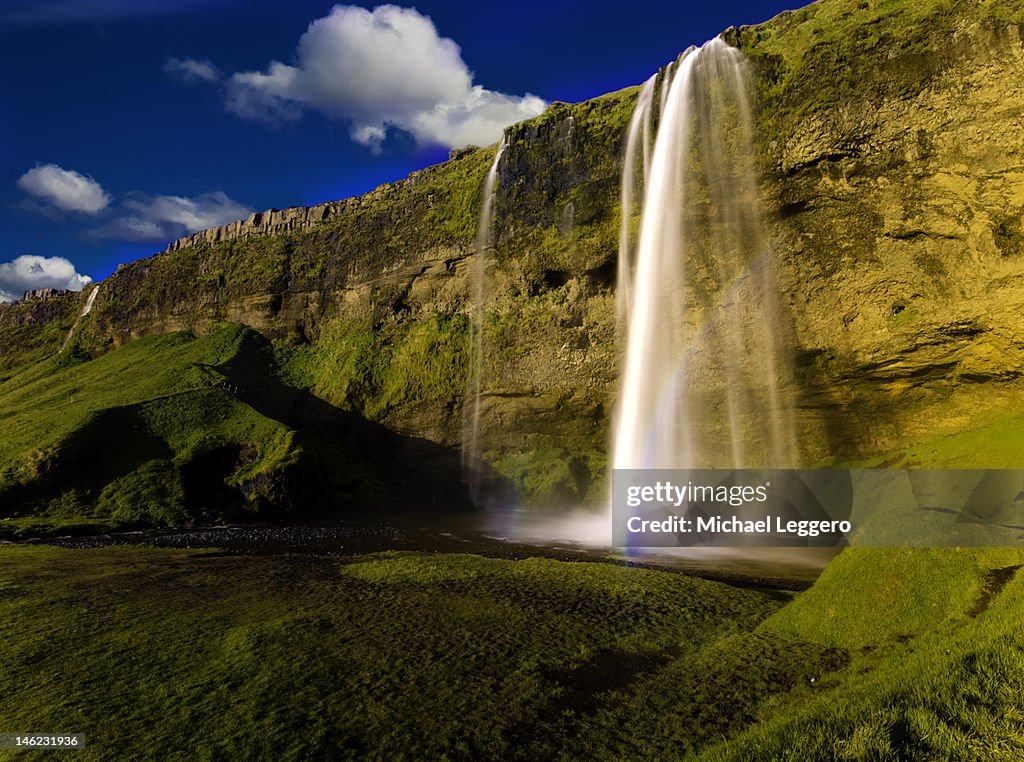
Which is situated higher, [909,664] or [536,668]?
[909,664]

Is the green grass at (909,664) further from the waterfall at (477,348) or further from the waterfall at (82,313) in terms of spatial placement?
the waterfall at (82,313)

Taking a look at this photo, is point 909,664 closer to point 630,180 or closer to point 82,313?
point 630,180

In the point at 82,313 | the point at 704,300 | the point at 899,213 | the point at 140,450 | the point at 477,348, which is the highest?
the point at 82,313

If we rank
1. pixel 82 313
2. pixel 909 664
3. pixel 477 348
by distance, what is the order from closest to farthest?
pixel 909 664 → pixel 477 348 → pixel 82 313

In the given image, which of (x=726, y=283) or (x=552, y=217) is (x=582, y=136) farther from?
Result: (x=726, y=283)

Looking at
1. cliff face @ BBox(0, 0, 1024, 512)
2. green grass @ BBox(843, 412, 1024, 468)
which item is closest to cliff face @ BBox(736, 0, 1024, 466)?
cliff face @ BBox(0, 0, 1024, 512)

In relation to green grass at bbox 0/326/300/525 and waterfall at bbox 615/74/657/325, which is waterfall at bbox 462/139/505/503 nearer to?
waterfall at bbox 615/74/657/325

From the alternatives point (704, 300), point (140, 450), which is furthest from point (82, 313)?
point (704, 300)

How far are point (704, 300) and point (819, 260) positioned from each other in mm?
6887

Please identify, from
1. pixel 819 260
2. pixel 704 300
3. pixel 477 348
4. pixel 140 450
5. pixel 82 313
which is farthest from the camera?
pixel 82 313

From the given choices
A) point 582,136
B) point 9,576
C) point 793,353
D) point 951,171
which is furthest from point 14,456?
point 951,171

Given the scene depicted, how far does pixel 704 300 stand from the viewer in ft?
Result: 117

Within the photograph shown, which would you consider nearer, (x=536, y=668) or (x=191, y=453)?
(x=536, y=668)

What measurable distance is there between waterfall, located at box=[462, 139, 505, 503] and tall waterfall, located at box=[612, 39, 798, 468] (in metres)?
15.8
